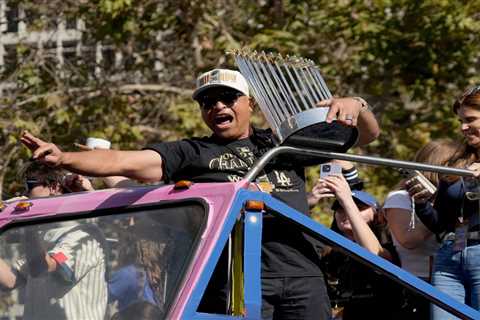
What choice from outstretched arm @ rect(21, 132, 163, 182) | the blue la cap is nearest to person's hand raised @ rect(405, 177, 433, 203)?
the blue la cap

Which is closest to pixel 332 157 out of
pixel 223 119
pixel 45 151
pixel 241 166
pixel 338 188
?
pixel 241 166

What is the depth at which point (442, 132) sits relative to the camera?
1288 cm

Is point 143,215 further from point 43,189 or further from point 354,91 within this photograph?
point 354,91

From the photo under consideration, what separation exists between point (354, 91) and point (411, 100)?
26.4 inches

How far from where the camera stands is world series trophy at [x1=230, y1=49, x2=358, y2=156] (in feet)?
16.0

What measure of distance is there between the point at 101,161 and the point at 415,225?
1.99 meters

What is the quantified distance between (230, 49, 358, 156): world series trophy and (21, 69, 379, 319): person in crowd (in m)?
0.05

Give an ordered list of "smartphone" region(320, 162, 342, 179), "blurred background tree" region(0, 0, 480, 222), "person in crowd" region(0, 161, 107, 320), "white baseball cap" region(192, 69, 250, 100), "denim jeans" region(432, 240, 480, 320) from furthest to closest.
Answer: "blurred background tree" region(0, 0, 480, 222)
"smartphone" region(320, 162, 342, 179)
"denim jeans" region(432, 240, 480, 320)
"white baseball cap" region(192, 69, 250, 100)
"person in crowd" region(0, 161, 107, 320)

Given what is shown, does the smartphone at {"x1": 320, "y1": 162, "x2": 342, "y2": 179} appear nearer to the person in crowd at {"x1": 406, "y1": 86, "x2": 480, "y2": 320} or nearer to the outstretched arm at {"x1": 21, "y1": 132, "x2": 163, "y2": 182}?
the person in crowd at {"x1": 406, "y1": 86, "x2": 480, "y2": 320}

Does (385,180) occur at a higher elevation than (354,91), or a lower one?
lower

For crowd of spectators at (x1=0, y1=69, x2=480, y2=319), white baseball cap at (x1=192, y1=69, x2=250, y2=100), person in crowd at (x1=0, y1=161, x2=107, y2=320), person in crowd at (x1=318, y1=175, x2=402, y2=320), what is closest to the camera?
person in crowd at (x1=0, y1=161, x2=107, y2=320)

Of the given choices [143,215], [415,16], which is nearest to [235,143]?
[143,215]

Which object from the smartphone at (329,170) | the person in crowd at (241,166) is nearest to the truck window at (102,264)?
the person in crowd at (241,166)

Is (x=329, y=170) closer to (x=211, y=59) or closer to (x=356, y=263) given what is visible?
(x=356, y=263)
